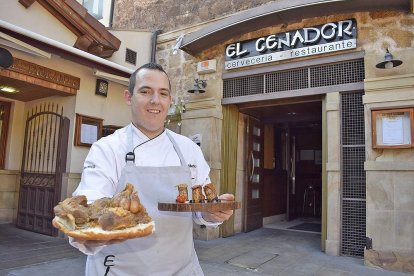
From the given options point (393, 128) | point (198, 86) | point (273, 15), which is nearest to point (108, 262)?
point (393, 128)

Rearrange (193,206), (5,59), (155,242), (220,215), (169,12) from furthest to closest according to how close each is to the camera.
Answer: (169,12), (5,59), (220,215), (155,242), (193,206)

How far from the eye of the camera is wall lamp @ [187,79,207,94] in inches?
262

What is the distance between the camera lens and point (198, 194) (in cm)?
170

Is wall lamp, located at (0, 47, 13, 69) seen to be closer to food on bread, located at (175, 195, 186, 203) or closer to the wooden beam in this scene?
the wooden beam

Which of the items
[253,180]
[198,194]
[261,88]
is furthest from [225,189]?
[198,194]

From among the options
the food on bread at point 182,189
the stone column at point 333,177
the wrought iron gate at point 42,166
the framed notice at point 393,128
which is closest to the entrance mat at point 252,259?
the stone column at point 333,177

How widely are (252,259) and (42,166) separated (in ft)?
14.8

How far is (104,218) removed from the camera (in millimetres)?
1199

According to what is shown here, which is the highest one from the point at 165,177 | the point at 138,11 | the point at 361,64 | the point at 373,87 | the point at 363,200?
the point at 138,11

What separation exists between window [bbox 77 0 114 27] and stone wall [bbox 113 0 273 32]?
7.1 inches

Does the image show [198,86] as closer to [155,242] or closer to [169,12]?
[169,12]

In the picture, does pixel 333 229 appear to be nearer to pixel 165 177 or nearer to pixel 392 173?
pixel 392 173

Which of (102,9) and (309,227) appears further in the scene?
(102,9)

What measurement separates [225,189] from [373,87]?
321 cm
